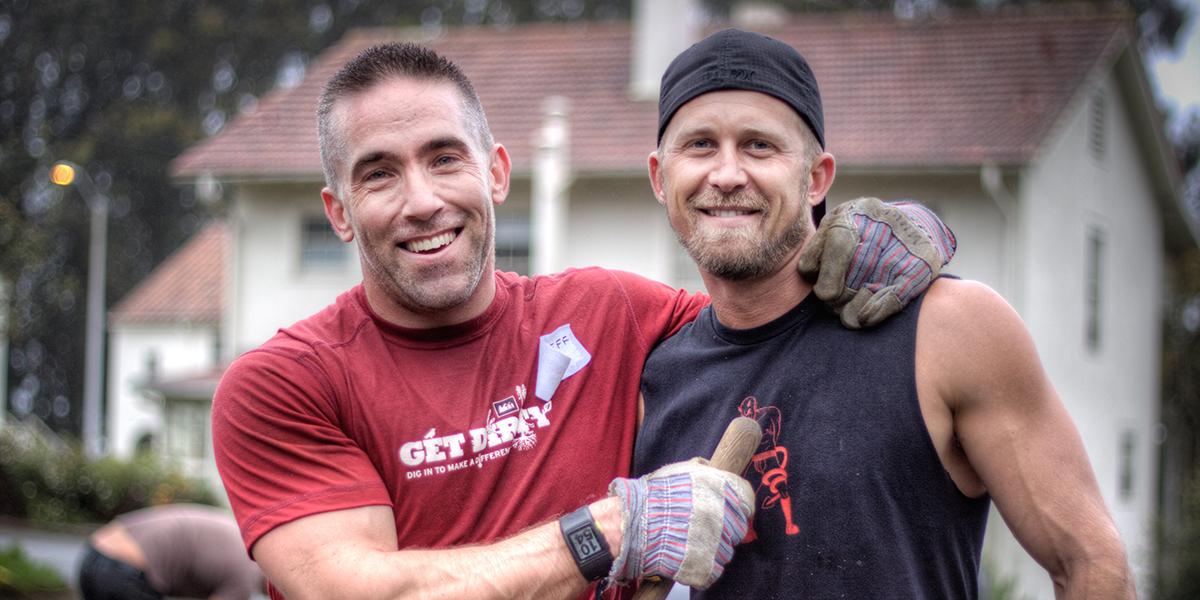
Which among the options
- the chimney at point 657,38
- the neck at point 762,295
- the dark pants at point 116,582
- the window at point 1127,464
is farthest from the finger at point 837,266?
the window at point 1127,464

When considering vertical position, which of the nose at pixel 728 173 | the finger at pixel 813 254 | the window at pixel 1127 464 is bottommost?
the window at pixel 1127 464

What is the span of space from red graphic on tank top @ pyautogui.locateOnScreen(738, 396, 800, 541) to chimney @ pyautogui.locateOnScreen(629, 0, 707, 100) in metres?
14.8

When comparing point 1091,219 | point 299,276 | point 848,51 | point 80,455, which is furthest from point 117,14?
point 1091,219

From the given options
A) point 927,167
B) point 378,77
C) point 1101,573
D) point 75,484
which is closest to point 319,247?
point 75,484

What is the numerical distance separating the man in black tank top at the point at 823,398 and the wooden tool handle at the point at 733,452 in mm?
108

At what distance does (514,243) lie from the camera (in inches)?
700

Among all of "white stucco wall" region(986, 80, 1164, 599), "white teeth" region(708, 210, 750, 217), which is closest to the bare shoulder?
"white teeth" region(708, 210, 750, 217)

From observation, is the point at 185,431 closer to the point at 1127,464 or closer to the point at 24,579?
the point at 24,579

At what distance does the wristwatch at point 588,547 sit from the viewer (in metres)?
2.94

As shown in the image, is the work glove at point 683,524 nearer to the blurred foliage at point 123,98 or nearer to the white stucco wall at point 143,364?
the white stucco wall at point 143,364

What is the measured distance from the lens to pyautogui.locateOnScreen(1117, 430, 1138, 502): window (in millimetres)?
20361

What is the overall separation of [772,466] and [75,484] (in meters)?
22.1

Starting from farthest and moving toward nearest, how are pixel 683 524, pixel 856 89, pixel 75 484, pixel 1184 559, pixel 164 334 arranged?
pixel 164 334 → pixel 75 484 → pixel 856 89 → pixel 1184 559 → pixel 683 524

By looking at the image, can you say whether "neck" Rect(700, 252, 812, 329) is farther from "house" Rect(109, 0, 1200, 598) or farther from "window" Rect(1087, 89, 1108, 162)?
"window" Rect(1087, 89, 1108, 162)
